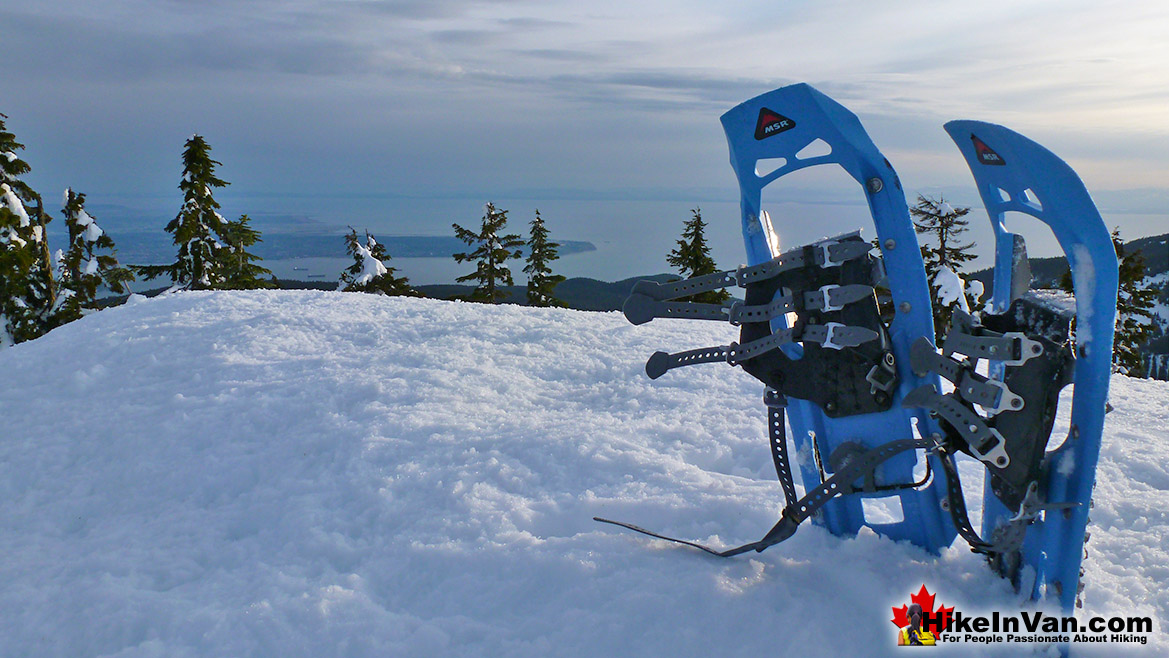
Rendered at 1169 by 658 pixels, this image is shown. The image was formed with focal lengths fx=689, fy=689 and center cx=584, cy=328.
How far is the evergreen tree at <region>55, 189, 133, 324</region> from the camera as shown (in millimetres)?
31031

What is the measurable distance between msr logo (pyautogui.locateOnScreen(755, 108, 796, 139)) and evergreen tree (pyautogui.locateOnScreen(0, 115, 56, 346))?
108 feet

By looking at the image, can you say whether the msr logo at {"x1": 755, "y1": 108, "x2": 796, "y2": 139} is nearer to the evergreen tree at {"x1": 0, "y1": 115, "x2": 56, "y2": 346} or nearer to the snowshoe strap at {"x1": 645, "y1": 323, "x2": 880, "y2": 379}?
the snowshoe strap at {"x1": 645, "y1": 323, "x2": 880, "y2": 379}

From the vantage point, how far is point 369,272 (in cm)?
3328

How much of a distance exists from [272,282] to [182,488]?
3452 cm

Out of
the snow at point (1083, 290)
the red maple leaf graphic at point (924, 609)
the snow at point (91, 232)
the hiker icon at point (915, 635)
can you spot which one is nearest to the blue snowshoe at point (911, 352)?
the snow at point (1083, 290)

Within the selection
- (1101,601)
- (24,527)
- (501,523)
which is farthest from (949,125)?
(24,527)

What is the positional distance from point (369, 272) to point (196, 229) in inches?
322

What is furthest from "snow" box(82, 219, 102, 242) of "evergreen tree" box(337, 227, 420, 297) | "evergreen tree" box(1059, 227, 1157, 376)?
"evergreen tree" box(1059, 227, 1157, 376)

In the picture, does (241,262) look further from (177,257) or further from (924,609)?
(924,609)

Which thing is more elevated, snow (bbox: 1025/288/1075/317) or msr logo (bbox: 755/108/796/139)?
msr logo (bbox: 755/108/796/139)

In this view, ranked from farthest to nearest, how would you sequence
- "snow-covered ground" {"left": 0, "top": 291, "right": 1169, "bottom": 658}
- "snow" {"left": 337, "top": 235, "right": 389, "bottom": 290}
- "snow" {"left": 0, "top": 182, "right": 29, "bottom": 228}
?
"snow" {"left": 337, "top": 235, "right": 389, "bottom": 290} < "snow" {"left": 0, "top": 182, "right": 29, "bottom": 228} < "snow-covered ground" {"left": 0, "top": 291, "right": 1169, "bottom": 658}

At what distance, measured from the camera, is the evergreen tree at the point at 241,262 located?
3503cm

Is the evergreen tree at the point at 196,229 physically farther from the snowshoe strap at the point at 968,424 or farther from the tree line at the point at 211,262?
the snowshoe strap at the point at 968,424

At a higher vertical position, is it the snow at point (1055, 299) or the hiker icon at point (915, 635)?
the snow at point (1055, 299)
